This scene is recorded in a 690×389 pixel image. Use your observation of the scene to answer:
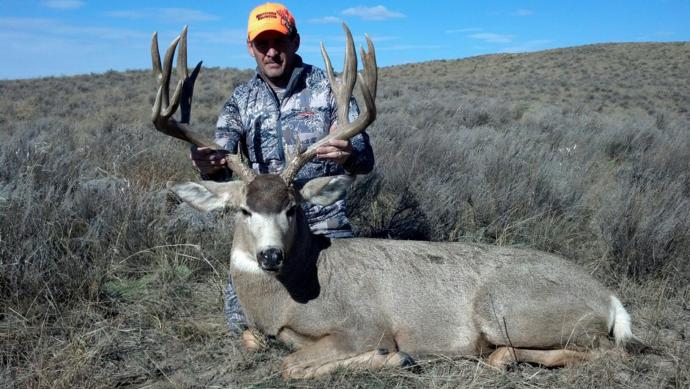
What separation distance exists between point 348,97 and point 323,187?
680 mm

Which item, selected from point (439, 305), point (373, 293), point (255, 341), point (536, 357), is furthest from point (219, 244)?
point (536, 357)

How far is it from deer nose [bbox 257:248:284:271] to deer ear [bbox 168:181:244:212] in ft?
2.09

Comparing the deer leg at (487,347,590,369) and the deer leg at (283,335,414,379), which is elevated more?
the deer leg at (283,335,414,379)

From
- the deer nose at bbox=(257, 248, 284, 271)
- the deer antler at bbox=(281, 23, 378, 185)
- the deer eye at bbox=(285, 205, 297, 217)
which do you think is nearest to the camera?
the deer nose at bbox=(257, 248, 284, 271)

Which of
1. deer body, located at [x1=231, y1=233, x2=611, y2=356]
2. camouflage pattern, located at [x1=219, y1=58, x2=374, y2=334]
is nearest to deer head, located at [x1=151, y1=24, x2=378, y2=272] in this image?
deer body, located at [x1=231, y1=233, x2=611, y2=356]

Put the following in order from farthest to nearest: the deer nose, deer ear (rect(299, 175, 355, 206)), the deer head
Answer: deer ear (rect(299, 175, 355, 206)) → the deer head → the deer nose

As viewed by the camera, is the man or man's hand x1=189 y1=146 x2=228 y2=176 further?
the man

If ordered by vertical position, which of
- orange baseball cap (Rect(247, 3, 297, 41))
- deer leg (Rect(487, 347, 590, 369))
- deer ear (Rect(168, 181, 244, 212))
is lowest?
deer leg (Rect(487, 347, 590, 369))

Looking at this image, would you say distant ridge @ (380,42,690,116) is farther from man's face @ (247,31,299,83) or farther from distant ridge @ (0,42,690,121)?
man's face @ (247,31,299,83)

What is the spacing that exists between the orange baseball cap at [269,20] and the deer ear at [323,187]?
4.44 ft

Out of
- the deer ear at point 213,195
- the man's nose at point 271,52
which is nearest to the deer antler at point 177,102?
the deer ear at point 213,195

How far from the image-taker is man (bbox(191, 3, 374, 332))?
174 inches

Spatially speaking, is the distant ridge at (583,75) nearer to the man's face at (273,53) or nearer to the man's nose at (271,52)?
the man's face at (273,53)

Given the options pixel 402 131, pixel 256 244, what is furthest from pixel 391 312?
pixel 402 131
